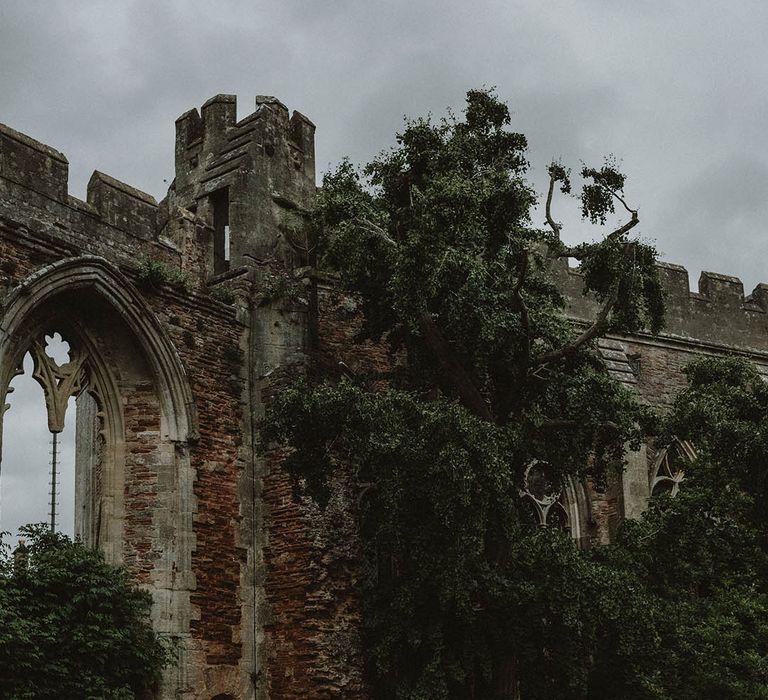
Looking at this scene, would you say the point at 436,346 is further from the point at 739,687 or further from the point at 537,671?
the point at 739,687

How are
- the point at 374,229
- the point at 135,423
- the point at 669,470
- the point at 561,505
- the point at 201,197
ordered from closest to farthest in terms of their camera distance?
the point at 374,229, the point at 135,423, the point at 201,197, the point at 561,505, the point at 669,470

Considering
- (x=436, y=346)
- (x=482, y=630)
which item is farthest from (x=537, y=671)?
(x=436, y=346)

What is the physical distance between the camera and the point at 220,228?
1371 cm

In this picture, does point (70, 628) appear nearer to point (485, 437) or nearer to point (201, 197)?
point (485, 437)

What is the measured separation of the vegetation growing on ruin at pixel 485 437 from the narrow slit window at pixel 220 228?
43.2 inches

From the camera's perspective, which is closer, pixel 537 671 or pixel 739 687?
pixel 537 671

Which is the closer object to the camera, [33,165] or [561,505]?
[33,165]

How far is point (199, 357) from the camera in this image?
12172mm

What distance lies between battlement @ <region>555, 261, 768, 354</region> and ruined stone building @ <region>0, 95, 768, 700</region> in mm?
5198

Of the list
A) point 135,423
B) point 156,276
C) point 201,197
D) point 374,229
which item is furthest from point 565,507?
point 156,276

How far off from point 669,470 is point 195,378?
7.90 metres

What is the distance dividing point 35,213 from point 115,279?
949mm

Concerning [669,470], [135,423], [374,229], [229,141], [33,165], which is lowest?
[135,423]

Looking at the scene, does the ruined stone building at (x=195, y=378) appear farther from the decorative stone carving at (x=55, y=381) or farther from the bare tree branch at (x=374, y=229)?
the bare tree branch at (x=374, y=229)
